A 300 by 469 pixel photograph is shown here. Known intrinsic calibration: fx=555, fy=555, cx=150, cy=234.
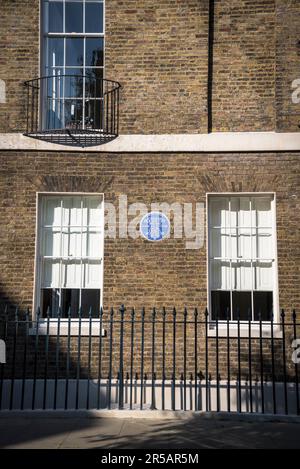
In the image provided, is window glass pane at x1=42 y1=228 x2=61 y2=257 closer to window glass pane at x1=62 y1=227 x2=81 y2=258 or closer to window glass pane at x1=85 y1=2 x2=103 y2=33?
window glass pane at x1=62 y1=227 x2=81 y2=258

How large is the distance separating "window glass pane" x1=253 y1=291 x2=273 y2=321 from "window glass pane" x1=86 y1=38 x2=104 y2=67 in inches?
221

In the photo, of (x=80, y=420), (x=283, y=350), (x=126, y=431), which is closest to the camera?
(x=126, y=431)

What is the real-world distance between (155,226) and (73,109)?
2.95 m

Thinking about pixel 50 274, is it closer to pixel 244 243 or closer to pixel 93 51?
pixel 244 243

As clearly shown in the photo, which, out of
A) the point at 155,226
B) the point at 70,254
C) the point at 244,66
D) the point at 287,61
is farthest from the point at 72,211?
the point at 287,61

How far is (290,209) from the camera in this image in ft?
33.9

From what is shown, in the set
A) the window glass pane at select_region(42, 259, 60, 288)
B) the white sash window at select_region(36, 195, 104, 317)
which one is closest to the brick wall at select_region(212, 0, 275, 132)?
the white sash window at select_region(36, 195, 104, 317)

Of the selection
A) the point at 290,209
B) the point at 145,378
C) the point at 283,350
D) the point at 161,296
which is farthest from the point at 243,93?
the point at 145,378

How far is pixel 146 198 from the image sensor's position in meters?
10.5

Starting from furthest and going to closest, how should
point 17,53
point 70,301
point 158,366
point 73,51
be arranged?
point 73,51
point 17,53
point 70,301
point 158,366

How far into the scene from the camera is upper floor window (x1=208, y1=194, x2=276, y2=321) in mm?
10453

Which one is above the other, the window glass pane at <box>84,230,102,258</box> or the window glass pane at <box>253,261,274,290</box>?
the window glass pane at <box>84,230,102,258</box>

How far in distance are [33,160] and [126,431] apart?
17.8 ft

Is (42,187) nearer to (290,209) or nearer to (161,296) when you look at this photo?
(161,296)
